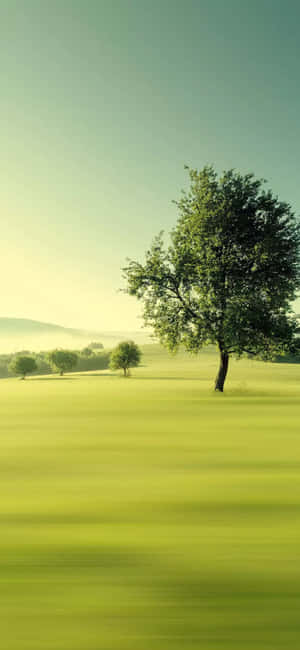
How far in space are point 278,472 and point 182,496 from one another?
225cm

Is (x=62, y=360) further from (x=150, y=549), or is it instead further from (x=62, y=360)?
(x=150, y=549)

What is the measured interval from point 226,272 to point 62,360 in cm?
6717

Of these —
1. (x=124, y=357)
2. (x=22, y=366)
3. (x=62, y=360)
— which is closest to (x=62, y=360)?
(x=62, y=360)

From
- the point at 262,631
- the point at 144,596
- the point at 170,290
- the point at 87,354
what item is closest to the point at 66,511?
the point at 144,596

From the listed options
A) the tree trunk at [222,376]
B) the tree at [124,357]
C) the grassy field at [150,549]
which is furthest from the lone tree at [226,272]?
the tree at [124,357]

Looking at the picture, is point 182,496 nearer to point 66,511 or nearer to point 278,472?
point 66,511

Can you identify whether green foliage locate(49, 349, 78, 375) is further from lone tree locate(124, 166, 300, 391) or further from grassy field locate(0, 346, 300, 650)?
grassy field locate(0, 346, 300, 650)

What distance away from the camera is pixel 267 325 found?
28938 mm

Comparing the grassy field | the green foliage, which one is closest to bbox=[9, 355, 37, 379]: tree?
the green foliage

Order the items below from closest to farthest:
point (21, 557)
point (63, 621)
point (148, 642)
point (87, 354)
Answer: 1. point (148, 642)
2. point (63, 621)
3. point (21, 557)
4. point (87, 354)

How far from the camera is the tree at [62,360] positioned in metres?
90.0

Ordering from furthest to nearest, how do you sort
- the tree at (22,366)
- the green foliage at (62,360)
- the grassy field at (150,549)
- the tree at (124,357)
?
1. the green foliage at (62,360)
2. the tree at (22,366)
3. the tree at (124,357)
4. the grassy field at (150,549)

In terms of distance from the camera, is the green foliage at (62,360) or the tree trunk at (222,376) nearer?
the tree trunk at (222,376)

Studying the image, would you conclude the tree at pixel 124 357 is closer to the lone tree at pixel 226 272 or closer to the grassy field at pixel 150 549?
the lone tree at pixel 226 272
